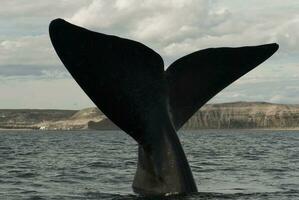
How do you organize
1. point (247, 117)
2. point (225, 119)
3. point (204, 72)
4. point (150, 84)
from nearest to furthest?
point (150, 84), point (204, 72), point (247, 117), point (225, 119)

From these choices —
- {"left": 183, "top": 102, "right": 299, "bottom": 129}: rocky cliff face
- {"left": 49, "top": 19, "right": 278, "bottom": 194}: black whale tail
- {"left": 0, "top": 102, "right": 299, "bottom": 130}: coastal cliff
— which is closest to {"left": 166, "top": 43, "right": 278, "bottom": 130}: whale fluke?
{"left": 49, "top": 19, "right": 278, "bottom": 194}: black whale tail

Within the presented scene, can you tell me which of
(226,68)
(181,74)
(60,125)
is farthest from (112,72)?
(60,125)

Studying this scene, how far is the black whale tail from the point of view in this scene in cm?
919

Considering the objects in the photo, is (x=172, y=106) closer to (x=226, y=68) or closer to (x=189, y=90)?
(x=189, y=90)

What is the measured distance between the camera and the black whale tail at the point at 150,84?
9.19 metres

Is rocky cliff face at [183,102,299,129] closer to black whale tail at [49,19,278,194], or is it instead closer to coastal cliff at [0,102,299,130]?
coastal cliff at [0,102,299,130]

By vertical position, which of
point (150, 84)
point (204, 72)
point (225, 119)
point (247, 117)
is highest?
point (247, 117)

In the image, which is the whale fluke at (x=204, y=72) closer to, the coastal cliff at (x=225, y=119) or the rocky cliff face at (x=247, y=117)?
the coastal cliff at (x=225, y=119)

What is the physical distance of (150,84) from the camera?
10023 mm

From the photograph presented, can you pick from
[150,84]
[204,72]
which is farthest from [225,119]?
[150,84]

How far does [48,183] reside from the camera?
47.1ft

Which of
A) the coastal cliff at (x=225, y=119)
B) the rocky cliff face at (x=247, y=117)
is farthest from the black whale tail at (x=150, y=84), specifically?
the rocky cliff face at (x=247, y=117)

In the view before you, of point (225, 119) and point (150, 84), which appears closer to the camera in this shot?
point (150, 84)

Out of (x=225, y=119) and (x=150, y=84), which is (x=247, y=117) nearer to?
(x=225, y=119)
